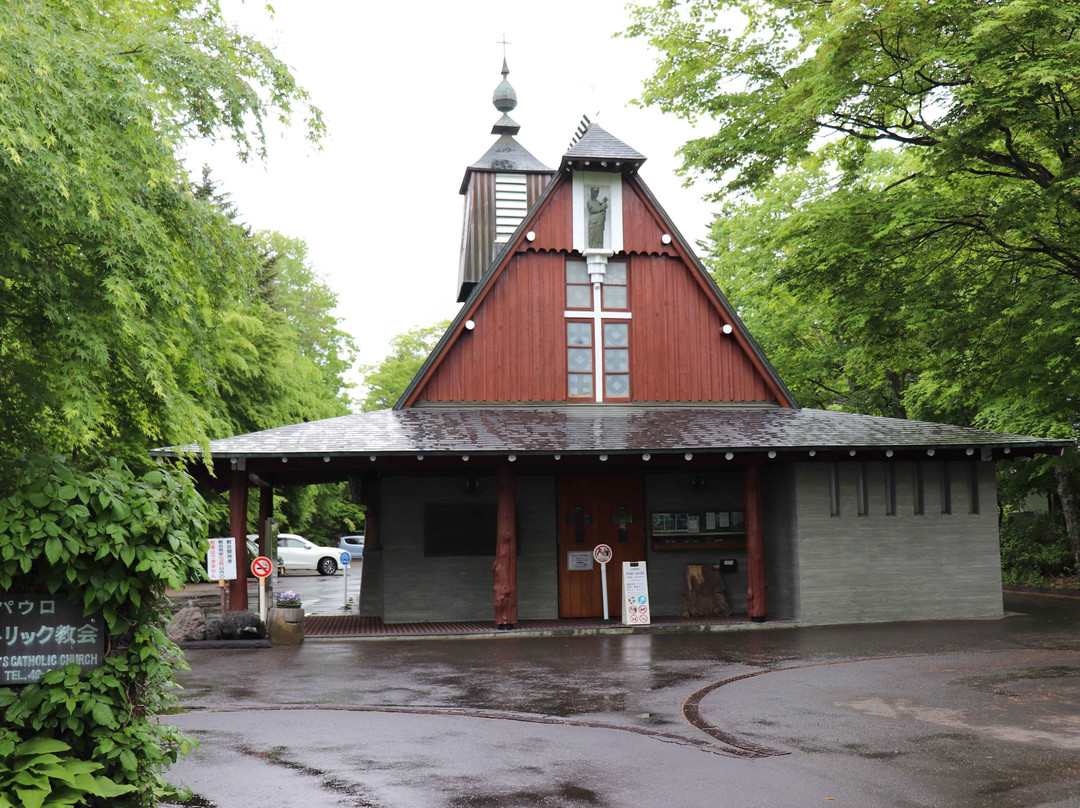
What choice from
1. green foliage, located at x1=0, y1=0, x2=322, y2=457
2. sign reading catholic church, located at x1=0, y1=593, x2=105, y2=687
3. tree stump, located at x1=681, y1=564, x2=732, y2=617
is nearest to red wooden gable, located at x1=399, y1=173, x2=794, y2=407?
tree stump, located at x1=681, y1=564, x2=732, y2=617

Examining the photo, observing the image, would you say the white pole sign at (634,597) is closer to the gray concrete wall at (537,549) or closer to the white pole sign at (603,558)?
the white pole sign at (603,558)

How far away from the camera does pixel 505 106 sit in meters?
27.7

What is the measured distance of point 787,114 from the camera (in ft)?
53.8

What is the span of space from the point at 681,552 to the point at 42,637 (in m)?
13.7

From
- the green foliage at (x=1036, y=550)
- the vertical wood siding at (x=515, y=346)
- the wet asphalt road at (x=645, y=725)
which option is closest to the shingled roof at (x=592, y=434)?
the vertical wood siding at (x=515, y=346)

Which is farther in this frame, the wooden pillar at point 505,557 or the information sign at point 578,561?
the information sign at point 578,561

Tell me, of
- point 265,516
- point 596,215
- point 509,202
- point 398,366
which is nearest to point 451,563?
point 265,516

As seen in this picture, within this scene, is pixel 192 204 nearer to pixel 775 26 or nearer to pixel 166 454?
pixel 166 454

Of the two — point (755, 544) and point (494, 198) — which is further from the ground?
point (494, 198)

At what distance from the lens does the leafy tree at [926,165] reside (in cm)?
1435

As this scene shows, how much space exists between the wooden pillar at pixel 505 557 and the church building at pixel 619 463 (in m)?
0.04

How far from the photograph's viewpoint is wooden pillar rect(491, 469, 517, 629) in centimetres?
1593

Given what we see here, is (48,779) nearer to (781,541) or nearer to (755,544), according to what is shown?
(755,544)

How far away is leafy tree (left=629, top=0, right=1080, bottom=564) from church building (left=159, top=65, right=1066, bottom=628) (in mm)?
1920
